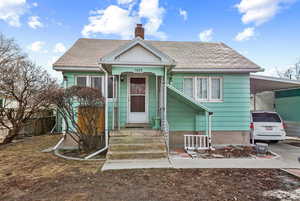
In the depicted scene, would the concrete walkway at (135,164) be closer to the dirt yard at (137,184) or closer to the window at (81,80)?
the dirt yard at (137,184)

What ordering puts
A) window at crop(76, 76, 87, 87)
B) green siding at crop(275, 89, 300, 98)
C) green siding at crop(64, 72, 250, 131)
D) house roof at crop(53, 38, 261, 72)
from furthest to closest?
1. green siding at crop(275, 89, 300, 98)
2. green siding at crop(64, 72, 250, 131)
3. house roof at crop(53, 38, 261, 72)
4. window at crop(76, 76, 87, 87)

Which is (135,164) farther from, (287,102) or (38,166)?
(287,102)

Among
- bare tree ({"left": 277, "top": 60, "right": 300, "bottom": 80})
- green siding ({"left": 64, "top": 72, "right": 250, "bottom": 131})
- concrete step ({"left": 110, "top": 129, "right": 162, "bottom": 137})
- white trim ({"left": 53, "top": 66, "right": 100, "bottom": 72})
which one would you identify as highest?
bare tree ({"left": 277, "top": 60, "right": 300, "bottom": 80})

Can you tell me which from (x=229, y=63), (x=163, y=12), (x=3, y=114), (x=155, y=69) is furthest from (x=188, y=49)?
(x=3, y=114)

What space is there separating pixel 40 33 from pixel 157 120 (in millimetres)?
15245

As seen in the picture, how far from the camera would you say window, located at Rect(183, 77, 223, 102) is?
777 cm

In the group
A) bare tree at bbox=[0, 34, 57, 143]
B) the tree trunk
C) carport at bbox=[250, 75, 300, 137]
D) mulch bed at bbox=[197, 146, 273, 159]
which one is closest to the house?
mulch bed at bbox=[197, 146, 273, 159]

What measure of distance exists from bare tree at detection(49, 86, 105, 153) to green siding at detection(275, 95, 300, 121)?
11643mm

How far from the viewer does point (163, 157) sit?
5477mm

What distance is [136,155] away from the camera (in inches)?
214

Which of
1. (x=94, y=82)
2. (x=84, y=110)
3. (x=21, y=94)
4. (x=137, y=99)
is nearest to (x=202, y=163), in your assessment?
(x=137, y=99)

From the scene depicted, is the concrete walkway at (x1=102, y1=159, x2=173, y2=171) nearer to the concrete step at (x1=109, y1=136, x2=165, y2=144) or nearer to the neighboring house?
the concrete step at (x1=109, y1=136, x2=165, y2=144)

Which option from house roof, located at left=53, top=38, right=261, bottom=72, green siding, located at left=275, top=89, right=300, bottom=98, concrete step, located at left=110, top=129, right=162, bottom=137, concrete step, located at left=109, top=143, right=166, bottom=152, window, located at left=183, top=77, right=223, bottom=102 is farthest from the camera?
green siding, located at left=275, top=89, right=300, bottom=98

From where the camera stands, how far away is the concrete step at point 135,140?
5844mm
